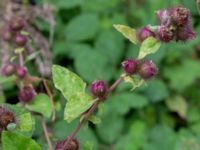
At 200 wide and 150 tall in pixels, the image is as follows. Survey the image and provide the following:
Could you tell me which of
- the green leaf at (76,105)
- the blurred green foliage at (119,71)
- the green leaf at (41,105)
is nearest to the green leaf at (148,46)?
the green leaf at (76,105)

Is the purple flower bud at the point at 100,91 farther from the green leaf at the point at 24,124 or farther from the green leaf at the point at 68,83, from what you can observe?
the green leaf at the point at 24,124

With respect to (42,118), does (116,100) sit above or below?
below

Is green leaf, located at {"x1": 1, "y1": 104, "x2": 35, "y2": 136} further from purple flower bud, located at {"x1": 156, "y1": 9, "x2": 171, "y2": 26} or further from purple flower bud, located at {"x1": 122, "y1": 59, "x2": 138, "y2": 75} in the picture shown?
purple flower bud, located at {"x1": 156, "y1": 9, "x2": 171, "y2": 26}

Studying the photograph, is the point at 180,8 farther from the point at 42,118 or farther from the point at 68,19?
the point at 68,19

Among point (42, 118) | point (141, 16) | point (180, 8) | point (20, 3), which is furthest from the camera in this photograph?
point (141, 16)

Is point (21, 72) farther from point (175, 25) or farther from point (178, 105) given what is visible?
point (178, 105)

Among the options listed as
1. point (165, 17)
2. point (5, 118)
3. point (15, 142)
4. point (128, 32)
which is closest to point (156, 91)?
point (128, 32)

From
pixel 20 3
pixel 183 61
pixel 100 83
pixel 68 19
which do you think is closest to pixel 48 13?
pixel 20 3
